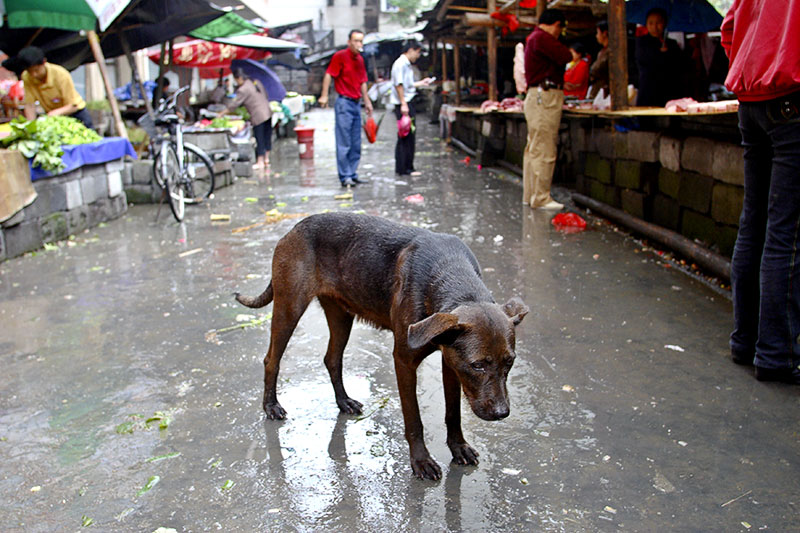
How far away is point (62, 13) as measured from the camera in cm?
1036

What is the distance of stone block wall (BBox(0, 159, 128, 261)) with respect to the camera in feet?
25.5

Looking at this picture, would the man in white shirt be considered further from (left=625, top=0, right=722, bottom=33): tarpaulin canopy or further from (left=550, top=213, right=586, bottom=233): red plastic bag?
(left=550, top=213, right=586, bottom=233): red plastic bag

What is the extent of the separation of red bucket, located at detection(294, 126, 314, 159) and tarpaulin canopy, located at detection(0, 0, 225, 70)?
3293mm

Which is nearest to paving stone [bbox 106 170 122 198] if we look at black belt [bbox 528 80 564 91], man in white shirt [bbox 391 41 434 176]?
man in white shirt [bbox 391 41 434 176]

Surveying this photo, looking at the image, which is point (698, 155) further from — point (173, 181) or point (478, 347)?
point (173, 181)

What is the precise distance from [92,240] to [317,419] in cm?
581

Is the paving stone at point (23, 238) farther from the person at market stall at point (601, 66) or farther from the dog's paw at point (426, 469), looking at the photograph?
the person at market stall at point (601, 66)

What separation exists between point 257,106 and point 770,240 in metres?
12.3

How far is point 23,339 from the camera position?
17.4 ft

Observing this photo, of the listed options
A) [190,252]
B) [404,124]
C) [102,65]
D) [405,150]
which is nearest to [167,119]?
[102,65]

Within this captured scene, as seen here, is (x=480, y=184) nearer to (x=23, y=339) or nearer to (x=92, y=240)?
(x=92, y=240)

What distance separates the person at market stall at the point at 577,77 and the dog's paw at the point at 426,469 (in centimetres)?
1088

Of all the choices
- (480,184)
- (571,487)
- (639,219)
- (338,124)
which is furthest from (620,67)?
(571,487)

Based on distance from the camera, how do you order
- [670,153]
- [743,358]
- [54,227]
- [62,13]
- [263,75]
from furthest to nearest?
[263,75] → [62,13] → [54,227] → [670,153] → [743,358]
